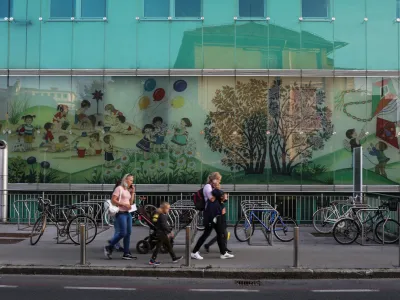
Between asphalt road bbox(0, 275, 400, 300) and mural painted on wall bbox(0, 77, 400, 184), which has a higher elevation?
mural painted on wall bbox(0, 77, 400, 184)

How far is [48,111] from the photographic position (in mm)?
18188

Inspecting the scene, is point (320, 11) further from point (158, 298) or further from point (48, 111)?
point (158, 298)

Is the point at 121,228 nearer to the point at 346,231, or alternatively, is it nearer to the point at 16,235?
the point at 16,235

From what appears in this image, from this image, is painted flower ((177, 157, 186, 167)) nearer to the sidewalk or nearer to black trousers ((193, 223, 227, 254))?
the sidewalk

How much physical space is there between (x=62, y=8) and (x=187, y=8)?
4.77m

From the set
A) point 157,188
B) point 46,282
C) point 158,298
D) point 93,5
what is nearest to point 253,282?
point 158,298

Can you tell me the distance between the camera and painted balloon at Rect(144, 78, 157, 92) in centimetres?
1809

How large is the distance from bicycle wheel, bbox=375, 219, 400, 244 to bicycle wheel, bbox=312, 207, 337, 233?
1.87 metres

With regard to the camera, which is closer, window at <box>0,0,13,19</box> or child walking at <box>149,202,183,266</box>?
child walking at <box>149,202,183,266</box>

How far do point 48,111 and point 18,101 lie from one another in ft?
3.94

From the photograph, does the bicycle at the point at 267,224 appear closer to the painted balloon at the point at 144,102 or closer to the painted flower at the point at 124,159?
Result: the painted flower at the point at 124,159

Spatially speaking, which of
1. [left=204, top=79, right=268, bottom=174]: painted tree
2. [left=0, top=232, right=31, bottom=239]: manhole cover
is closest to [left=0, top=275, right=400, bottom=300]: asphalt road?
[left=0, top=232, right=31, bottom=239]: manhole cover

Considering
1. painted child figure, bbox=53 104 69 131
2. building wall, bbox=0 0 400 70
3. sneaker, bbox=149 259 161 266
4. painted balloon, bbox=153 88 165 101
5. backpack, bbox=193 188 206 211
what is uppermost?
building wall, bbox=0 0 400 70

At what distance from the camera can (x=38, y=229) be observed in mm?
12430
